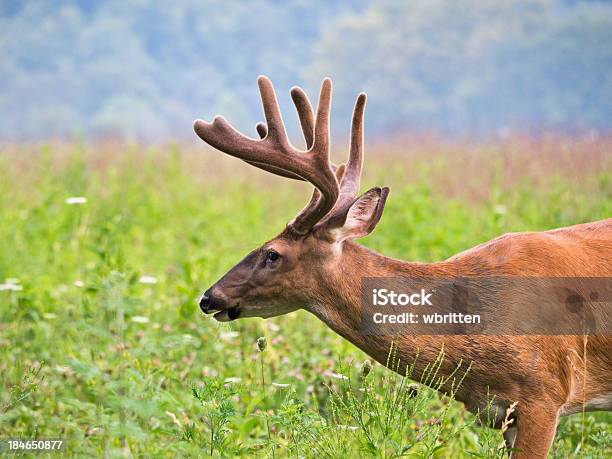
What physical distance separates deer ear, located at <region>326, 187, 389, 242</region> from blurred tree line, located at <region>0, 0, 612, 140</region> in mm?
31921

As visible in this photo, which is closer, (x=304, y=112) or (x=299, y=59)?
(x=304, y=112)

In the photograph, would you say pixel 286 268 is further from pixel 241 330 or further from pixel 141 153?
pixel 141 153

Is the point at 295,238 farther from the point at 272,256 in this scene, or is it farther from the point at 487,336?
the point at 487,336

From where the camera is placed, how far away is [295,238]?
4.36 m

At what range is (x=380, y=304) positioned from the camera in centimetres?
423

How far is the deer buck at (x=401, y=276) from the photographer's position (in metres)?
4.06

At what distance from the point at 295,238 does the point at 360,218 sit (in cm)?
29

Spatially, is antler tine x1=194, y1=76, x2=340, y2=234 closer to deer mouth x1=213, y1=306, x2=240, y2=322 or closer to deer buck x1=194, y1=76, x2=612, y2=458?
deer buck x1=194, y1=76, x2=612, y2=458

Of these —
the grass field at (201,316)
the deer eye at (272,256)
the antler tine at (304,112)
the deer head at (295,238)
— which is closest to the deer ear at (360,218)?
the deer head at (295,238)

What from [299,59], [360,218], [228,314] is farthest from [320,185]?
[299,59]

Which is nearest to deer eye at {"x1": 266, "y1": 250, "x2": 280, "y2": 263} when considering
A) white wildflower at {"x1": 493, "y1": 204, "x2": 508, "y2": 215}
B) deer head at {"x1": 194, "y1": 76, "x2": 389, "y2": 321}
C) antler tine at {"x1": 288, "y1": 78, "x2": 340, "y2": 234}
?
deer head at {"x1": 194, "y1": 76, "x2": 389, "y2": 321}

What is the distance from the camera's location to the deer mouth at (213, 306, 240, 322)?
172 inches

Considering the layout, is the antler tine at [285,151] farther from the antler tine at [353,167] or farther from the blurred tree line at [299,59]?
the blurred tree line at [299,59]

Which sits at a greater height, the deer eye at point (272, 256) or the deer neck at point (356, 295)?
the deer eye at point (272, 256)
